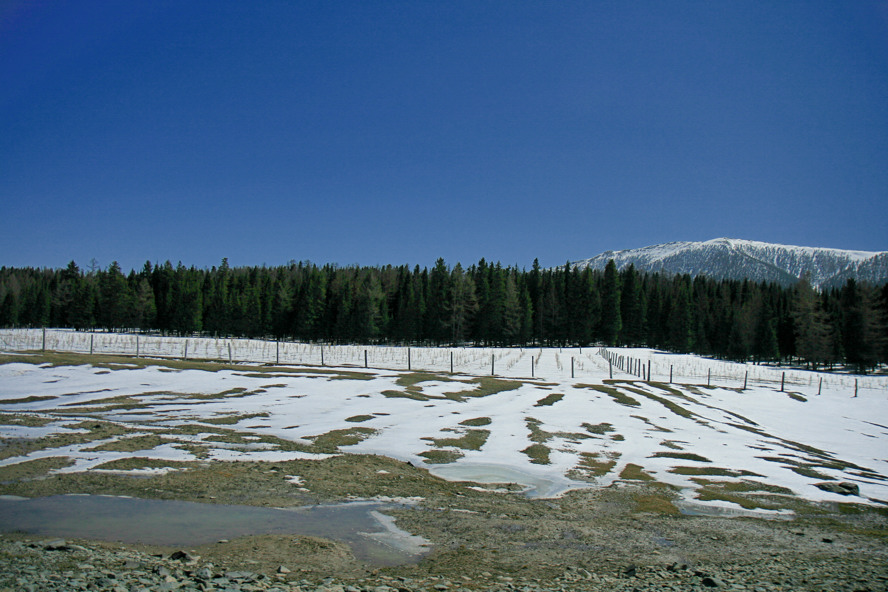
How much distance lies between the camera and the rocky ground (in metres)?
6.02

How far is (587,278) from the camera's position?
97.0m

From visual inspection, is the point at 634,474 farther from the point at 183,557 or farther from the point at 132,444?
the point at 132,444

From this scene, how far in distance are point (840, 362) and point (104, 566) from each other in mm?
108288

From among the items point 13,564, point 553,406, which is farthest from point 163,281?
point 13,564

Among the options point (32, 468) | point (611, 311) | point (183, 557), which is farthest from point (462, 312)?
point (183, 557)

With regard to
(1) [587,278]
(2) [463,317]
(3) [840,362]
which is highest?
(1) [587,278]

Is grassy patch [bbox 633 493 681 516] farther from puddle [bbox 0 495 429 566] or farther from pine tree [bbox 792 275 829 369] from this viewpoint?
pine tree [bbox 792 275 829 369]

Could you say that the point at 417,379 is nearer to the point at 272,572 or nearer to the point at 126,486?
the point at 126,486

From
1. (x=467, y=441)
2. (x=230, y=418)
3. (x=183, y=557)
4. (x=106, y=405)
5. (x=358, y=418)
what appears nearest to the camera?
(x=183, y=557)

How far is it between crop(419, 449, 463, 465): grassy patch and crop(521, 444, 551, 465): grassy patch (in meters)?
2.09

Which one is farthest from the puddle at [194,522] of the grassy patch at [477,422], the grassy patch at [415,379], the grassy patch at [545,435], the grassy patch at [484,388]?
the grassy patch at [415,379]

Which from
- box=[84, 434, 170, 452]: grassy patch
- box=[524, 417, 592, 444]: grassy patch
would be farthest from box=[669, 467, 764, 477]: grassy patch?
box=[84, 434, 170, 452]: grassy patch

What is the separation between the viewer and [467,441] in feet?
54.5

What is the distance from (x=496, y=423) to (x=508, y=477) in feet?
23.2
